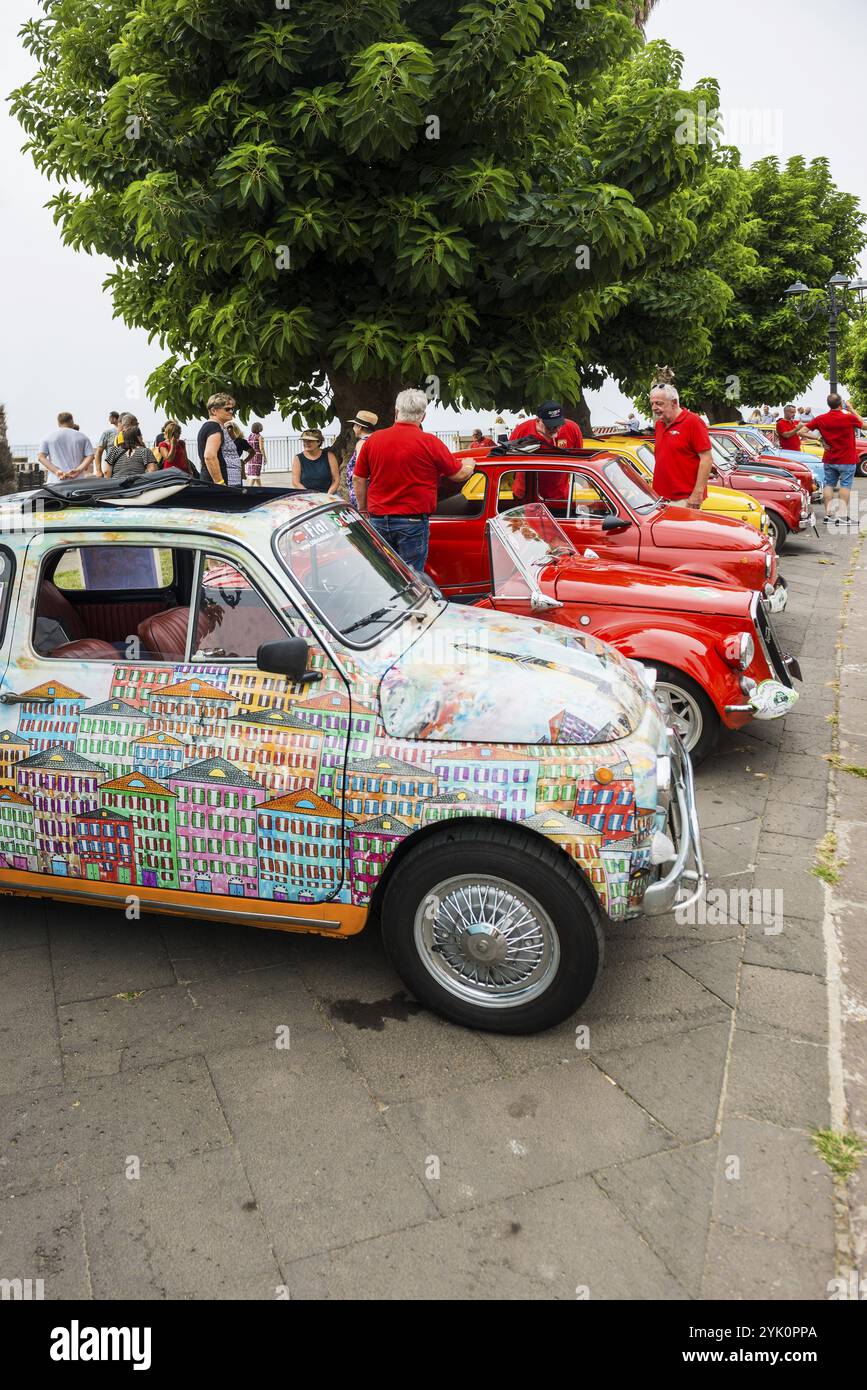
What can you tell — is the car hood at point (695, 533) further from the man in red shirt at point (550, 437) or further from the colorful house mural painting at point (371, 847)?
the colorful house mural painting at point (371, 847)

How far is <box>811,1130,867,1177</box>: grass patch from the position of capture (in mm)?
2990

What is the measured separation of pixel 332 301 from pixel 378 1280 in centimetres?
803

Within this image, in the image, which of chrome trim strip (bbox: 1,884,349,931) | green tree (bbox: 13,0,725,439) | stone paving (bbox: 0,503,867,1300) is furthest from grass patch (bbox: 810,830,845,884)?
green tree (bbox: 13,0,725,439)

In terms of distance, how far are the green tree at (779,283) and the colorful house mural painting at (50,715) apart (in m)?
28.0

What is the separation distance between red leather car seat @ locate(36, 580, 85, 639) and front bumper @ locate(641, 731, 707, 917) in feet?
8.60

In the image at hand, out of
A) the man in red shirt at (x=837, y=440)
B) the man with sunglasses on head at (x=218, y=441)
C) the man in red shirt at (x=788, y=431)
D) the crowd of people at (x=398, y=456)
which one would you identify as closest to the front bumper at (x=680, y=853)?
the crowd of people at (x=398, y=456)

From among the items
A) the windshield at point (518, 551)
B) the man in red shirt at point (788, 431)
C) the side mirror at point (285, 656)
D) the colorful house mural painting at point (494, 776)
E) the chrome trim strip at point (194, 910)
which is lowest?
the chrome trim strip at point (194, 910)

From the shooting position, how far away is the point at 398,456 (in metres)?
6.93

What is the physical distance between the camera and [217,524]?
380 cm

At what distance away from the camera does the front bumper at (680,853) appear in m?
3.49

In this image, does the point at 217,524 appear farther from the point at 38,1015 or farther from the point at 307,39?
the point at 307,39

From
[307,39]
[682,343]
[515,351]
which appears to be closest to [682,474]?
[515,351]

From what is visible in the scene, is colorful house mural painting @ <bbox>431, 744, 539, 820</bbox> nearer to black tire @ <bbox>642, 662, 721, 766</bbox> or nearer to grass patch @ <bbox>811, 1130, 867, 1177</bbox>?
grass patch @ <bbox>811, 1130, 867, 1177</bbox>

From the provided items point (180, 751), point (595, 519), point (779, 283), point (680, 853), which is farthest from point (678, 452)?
point (779, 283)
